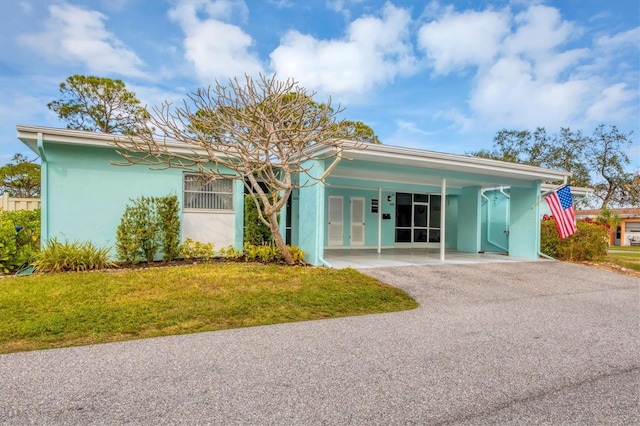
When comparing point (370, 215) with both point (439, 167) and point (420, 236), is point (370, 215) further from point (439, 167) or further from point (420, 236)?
point (439, 167)

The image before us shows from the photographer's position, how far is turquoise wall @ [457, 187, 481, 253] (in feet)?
44.2

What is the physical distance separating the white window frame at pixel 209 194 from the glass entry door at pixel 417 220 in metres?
7.02

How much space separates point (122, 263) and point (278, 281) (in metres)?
4.11

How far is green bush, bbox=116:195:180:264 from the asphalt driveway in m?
4.87

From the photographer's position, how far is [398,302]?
6.24 meters

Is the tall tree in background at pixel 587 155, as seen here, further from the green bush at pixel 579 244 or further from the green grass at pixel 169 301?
the green grass at pixel 169 301

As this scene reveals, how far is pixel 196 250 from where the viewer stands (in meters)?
9.28

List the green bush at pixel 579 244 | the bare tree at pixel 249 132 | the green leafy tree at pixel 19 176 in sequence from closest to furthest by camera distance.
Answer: the bare tree at pixel 249 132, the green bush at pixel 579 244, the green leafy tree at pixel 19 176

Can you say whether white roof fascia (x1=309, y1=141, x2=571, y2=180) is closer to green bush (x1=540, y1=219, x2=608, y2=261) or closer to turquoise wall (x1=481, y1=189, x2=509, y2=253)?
green bush (x1=540, y1=219, x2=608, y2=261)

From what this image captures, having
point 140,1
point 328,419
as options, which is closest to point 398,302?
point 328,419

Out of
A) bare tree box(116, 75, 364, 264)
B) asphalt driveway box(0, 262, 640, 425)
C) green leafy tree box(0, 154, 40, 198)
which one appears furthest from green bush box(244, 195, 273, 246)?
green leafy tree box(0, 154, 40, 198)

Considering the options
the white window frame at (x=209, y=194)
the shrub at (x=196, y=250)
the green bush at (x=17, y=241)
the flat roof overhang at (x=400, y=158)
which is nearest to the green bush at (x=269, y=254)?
the shrub at (x=196, y=250)

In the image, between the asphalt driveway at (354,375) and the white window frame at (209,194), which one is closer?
the asphalt driveway at (354,375)

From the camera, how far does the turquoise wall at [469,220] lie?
13484 mm
